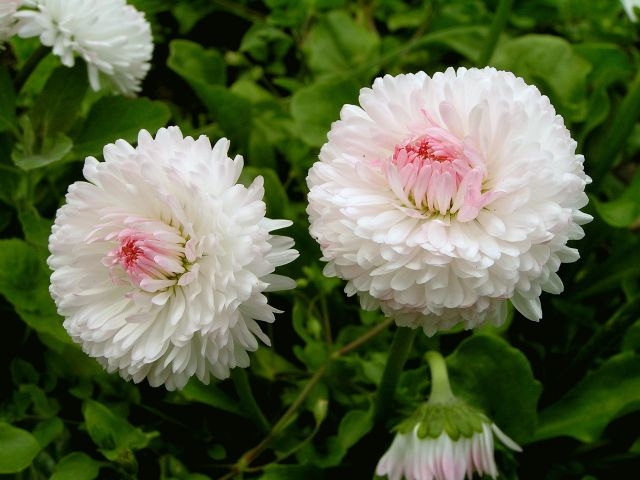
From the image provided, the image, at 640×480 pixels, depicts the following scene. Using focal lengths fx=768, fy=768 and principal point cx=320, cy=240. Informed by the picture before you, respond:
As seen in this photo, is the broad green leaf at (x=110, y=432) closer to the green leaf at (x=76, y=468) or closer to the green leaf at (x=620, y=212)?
the green leaf at (x=76, y=468)

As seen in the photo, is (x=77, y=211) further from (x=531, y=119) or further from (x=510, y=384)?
(x=510, y=384)

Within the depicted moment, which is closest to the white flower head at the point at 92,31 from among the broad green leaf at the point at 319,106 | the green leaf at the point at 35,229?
the green leaf at the point at 35,229

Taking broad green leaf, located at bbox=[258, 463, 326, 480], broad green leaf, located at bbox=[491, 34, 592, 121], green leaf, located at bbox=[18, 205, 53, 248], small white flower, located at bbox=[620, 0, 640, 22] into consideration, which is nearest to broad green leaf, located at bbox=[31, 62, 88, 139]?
green leaf, located at bbox=[18, 205, 53, 248]

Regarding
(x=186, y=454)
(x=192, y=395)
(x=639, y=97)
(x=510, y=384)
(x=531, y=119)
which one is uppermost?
(x=531, y=119)

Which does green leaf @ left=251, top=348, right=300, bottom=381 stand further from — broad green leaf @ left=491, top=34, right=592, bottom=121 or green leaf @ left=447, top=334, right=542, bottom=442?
broad green leaf @ left=491, top=34, right=592, bottom=121

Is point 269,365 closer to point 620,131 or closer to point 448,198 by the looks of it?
point 448,198

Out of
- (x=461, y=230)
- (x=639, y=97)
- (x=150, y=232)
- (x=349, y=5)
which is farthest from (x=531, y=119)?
(x=349, y=5)
